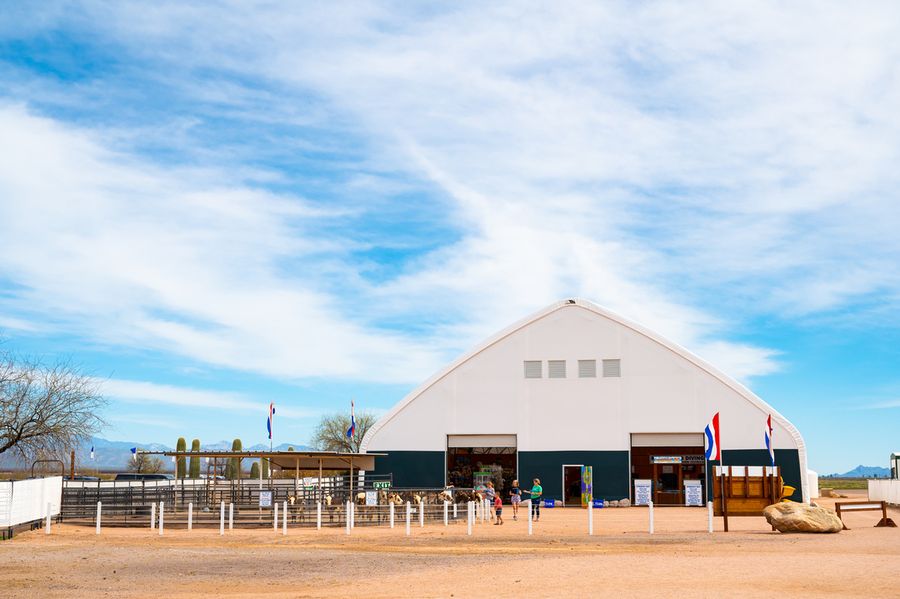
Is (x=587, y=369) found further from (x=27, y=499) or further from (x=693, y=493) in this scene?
(x=27, y=499)

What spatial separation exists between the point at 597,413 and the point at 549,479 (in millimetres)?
4078

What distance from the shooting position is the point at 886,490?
51.9 meters

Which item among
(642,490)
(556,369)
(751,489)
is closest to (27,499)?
(751,489)

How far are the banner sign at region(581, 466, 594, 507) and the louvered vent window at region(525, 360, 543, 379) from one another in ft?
17.0

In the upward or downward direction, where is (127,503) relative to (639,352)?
downward

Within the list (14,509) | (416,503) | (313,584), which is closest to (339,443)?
(416,503)

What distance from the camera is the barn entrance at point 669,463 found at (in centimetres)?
4981

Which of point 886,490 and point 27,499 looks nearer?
point 27,499

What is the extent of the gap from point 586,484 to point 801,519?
21.1 metres

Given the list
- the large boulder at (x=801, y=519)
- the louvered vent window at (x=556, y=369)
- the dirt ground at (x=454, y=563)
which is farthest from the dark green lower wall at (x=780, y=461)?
the large boulder at (x=801, y=519)

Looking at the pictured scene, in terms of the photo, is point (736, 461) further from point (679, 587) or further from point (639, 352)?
point (679, 587)

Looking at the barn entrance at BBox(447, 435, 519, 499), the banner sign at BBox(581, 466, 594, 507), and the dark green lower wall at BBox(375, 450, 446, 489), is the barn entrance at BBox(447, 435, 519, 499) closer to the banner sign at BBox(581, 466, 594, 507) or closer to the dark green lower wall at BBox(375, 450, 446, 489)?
the dark green lower wall at BBox(375, 450, 446, 489)

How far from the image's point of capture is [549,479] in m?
50.5

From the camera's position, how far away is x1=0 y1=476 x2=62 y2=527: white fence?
30.2 m
